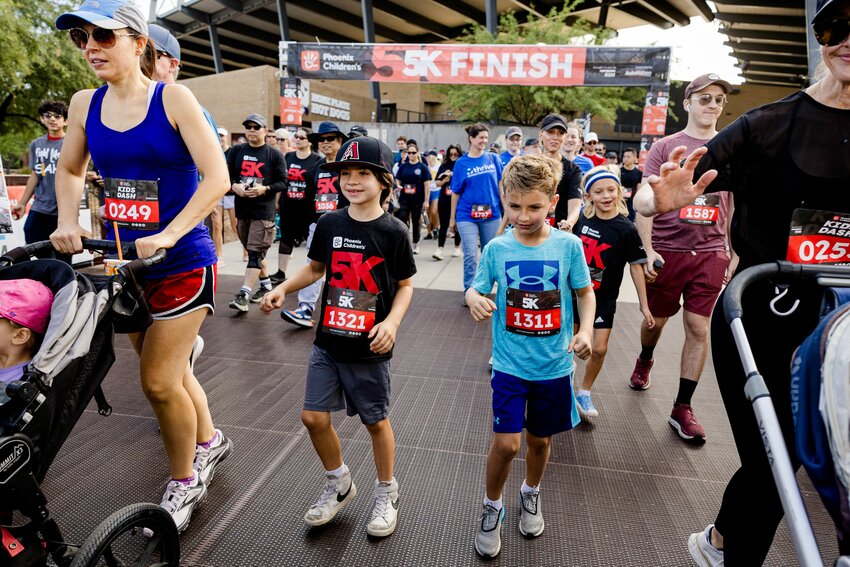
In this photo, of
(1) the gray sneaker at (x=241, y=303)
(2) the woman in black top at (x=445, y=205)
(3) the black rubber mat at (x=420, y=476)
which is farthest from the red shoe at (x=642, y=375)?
(2) the woman in black top at (x=445, y=205)

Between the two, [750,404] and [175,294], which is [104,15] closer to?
[175,294]

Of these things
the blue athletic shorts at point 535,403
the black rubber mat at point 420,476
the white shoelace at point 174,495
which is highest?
the blue athletic shorts at point 535,403

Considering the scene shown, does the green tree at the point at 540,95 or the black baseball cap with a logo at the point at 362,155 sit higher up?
the green tree at the point at 540,95

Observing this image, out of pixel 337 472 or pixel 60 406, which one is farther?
pixel 337 472

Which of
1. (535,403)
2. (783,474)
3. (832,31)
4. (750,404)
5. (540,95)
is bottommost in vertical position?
(535,403)

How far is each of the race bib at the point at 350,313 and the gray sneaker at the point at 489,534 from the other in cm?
97

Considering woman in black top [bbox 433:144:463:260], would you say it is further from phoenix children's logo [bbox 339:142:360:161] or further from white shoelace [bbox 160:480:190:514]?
white shoelace [bbox 160:480:190:514]

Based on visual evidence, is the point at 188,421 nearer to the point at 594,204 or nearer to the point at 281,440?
the point at 281,440

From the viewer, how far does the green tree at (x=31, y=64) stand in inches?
545

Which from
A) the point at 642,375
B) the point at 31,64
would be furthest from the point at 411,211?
the point at 31,64

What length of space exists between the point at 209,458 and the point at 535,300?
71.8 inches

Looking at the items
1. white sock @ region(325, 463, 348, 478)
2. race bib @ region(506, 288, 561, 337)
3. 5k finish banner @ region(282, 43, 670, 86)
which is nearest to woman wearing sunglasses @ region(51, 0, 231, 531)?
white sock @ region(325, 463, 348, 478)

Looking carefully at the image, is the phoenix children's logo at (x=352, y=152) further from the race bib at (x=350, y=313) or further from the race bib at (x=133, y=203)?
the race bib at (x=133, y=203)

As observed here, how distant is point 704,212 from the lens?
3.48 m
